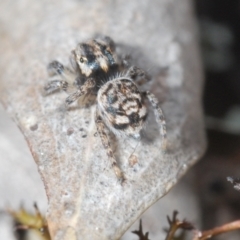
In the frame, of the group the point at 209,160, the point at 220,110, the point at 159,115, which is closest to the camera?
the point at 159,115

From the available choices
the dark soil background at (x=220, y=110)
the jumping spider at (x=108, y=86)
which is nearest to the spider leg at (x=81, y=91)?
the jumping spider at (x=108, y=86)

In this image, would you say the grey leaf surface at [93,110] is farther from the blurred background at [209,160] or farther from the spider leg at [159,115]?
the blurred background at [209,160]

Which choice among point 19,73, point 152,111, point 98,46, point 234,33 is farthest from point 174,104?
point 234,33

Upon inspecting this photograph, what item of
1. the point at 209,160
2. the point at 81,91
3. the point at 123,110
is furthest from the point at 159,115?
the point at 209,160

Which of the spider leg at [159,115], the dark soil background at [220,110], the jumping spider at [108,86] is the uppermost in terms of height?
the jumping spider at [108,86]

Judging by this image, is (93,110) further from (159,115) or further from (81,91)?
(159,115)

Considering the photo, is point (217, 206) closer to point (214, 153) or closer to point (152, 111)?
point (214, 153)
